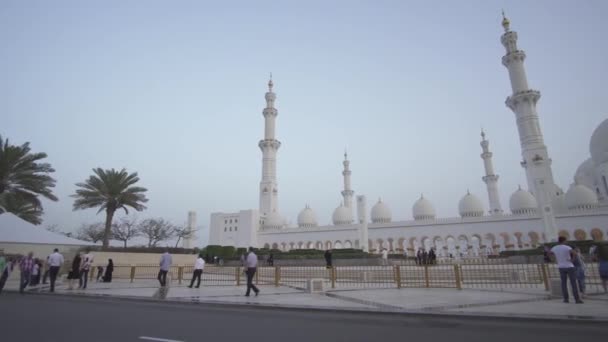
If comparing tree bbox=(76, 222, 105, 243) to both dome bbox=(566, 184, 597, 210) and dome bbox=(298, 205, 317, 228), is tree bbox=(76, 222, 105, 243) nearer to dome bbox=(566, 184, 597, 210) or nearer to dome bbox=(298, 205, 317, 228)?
dome bbox=(298, 205, 317, 228)

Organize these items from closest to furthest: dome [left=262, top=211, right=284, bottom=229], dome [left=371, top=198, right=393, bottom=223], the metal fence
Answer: the metal fence
dome [left=371, top=198, right=393, bottom=223]
dome [left=262, top=211, right=284, bottom=229]

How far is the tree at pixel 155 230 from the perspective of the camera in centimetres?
4438

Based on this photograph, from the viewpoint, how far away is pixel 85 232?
167 ft

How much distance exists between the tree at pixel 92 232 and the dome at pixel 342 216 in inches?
1274

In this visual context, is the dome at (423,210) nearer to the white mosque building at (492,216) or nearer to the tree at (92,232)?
the white mosque building at (492,216)

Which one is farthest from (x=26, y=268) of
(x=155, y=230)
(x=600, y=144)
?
(x=600, y=144)

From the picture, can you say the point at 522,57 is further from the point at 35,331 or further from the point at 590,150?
the point at 35,331

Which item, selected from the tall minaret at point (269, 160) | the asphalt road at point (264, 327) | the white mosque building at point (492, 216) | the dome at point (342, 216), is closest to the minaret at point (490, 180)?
the white mosque building at point (492, 216)

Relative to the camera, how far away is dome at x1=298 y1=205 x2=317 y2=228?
A: 177ft

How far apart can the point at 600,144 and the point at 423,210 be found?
20.6 m

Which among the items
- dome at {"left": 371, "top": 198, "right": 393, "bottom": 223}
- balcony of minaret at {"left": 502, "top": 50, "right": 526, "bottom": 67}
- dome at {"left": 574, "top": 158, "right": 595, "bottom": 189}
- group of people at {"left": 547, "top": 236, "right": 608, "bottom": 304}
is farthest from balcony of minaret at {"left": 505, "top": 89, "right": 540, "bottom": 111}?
group of people at {"left": 547, "top": 236, "right": 608, "bottom": 304}

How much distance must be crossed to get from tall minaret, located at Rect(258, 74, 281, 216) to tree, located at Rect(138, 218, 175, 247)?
1475 centimetres

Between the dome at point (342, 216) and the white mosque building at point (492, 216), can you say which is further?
the dome at point (342, 216)

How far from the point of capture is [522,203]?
41.7 m
